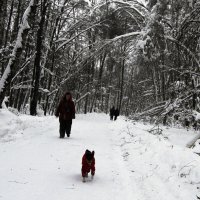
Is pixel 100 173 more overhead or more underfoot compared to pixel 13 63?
more underfoot

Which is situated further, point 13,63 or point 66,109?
point 13,63

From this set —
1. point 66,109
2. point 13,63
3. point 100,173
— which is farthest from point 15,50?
point 100,173

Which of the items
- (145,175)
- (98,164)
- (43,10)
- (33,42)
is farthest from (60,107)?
(33,42)

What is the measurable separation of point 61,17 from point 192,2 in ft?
60.8

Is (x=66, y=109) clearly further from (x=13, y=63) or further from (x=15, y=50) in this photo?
(x=15, y=50)

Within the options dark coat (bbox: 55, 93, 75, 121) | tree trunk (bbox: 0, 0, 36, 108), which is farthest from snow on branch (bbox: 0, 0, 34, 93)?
dark coat (bbox: 55, 93, 75, 121)

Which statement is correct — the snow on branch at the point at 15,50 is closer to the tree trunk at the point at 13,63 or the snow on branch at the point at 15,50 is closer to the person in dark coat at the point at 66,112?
the tree trunk at the point at 13,63

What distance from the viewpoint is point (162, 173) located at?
7.04 meters

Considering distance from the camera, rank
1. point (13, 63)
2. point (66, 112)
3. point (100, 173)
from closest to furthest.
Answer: point (100, 173) → point (66, 112) → point (13, 63)

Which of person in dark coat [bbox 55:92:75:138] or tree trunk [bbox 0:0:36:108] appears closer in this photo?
person in dark coat [bbox 55:92:75:138]

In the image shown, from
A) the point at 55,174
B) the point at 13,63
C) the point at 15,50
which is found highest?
the point at 15,50

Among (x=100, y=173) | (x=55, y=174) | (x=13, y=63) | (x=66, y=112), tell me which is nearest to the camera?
(x=55, y=174)

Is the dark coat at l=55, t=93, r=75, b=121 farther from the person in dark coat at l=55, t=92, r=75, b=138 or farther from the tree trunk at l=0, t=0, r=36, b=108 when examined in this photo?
the tree trunk at l=0, t=0, r=36, b=108

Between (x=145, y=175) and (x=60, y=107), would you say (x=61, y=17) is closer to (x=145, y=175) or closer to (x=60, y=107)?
(x=60, y=107)
